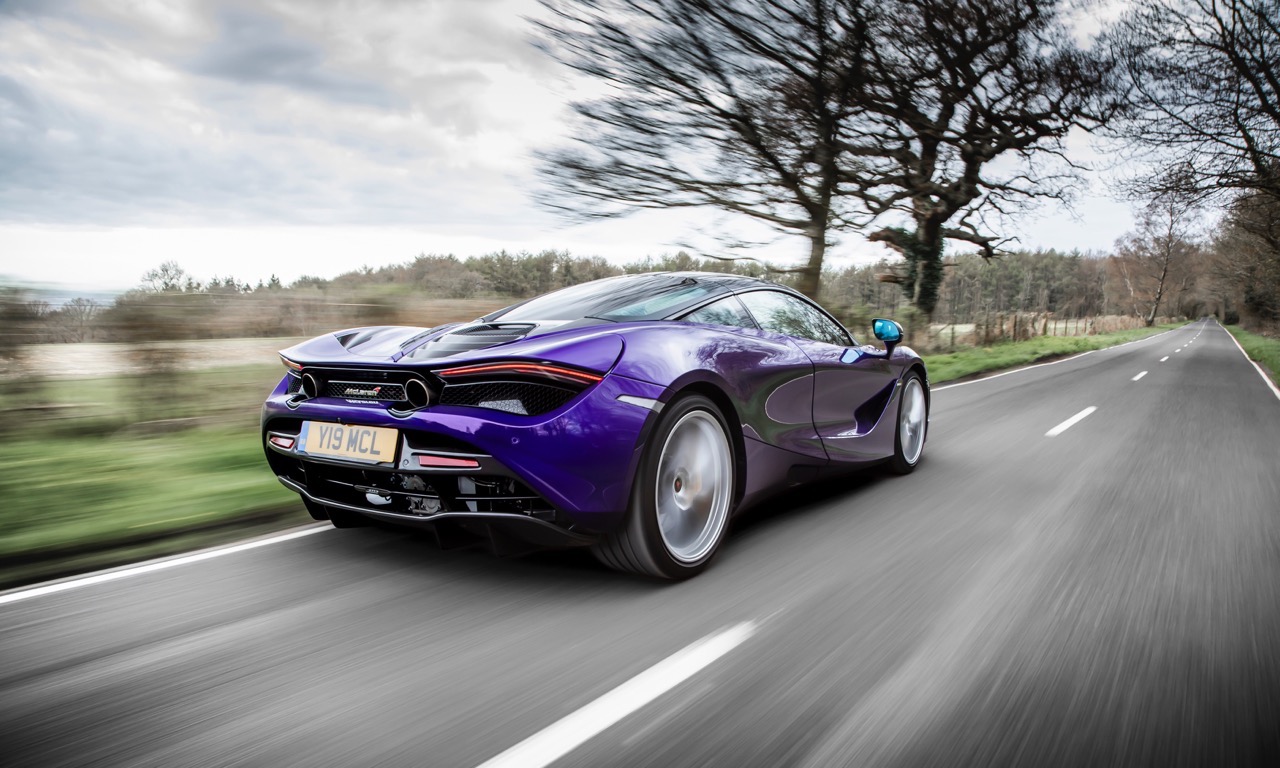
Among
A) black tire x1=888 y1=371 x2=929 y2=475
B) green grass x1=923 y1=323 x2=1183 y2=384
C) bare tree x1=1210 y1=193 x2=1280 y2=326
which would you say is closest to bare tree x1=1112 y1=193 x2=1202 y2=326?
bare tree x1=1210 y1=193 x2=1280 y2=326

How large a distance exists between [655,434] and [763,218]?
9.21m

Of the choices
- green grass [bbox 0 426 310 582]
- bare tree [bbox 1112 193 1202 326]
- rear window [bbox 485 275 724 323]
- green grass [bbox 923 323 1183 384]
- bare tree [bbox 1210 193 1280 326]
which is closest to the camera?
rear window [bbox 485 275 724 323]

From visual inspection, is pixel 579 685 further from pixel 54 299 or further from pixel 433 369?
pixel 54 299

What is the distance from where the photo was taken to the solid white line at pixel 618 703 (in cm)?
178

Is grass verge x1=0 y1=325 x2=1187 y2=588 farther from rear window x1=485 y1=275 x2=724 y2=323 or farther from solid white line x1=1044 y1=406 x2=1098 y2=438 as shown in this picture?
solid white line x1=1044 y1=406 x2=1098 y2=438

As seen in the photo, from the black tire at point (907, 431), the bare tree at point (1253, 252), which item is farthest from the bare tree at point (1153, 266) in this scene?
the black tire at point (907, 431)

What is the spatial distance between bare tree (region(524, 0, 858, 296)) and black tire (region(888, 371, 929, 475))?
5810mm

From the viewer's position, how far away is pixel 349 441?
109 inches

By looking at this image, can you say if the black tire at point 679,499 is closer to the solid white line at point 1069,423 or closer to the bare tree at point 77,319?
the bare tree at point 77,319

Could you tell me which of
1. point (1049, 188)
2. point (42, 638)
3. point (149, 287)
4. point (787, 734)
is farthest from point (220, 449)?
point (1049, 188)

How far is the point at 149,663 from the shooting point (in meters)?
2.28

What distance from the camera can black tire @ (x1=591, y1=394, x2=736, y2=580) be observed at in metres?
2.75

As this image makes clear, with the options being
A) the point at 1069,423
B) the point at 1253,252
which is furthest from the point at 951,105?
the point at 1253,252

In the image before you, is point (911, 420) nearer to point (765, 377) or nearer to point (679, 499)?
point (765, 377)
